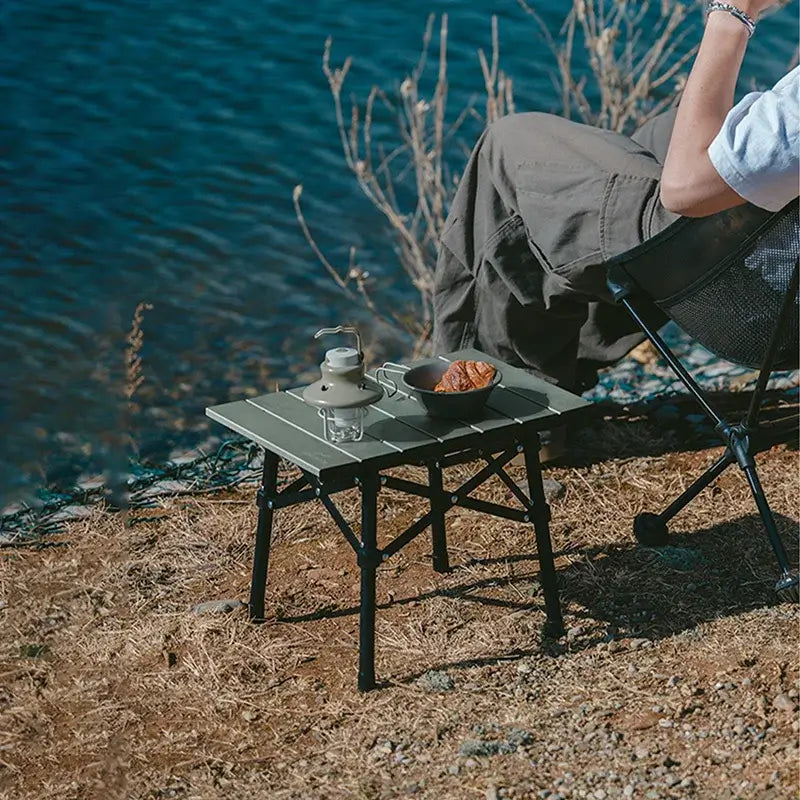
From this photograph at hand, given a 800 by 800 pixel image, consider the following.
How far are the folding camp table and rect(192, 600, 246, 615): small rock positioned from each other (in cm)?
8

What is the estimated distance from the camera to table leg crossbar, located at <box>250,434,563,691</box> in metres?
2.75

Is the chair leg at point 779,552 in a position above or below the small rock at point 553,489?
above

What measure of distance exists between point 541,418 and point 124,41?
5.92 m

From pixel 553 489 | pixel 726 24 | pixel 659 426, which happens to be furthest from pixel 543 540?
pixel 659 426

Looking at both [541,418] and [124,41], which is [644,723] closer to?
[541,418]

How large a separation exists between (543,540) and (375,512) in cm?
42

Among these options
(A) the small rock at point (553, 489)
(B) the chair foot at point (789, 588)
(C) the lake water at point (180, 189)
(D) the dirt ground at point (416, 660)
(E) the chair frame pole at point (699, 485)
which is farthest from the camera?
(C) the lake water at point (180, 189)

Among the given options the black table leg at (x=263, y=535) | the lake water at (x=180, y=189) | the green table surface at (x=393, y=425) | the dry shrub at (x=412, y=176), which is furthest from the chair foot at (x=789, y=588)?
the lake water at (x=180, y=189)

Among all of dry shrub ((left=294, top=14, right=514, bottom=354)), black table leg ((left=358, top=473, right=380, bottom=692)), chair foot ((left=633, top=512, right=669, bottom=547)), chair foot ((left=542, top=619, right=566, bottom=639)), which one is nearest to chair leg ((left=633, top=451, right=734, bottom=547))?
chair foot ((left=633, top=512, right=669, bottom=547))

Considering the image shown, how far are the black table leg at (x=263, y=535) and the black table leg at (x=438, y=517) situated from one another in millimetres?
333

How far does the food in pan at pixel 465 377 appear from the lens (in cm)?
284

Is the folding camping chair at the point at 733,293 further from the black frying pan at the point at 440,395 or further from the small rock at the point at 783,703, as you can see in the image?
the black frying pan at the point at 440,395

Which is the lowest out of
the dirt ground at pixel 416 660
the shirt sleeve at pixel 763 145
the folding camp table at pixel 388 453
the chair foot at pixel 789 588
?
the dirt ground at pixel 416 660

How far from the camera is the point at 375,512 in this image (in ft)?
9.00
